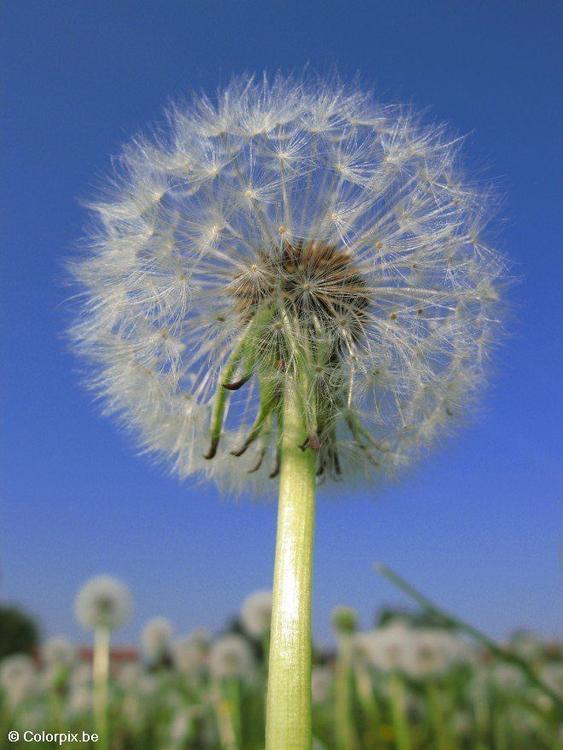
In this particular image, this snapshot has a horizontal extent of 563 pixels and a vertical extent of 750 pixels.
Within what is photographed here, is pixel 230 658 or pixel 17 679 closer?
pixel 230 658

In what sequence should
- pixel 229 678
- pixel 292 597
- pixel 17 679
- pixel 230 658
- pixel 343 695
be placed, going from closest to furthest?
1. pixel 292 597
2. pixel 343 695
3. pixel 229 678
4. pixel 230 658
5. pixel 17 679

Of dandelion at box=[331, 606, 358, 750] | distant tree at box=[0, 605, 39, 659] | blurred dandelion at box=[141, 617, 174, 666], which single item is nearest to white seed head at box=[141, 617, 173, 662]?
blurred dandelion at box=[141, 617, 174, 666]

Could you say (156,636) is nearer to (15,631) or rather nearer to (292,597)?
(292,597)

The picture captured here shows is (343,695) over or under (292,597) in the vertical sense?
under

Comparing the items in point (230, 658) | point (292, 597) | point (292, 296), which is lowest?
point (230, 658)

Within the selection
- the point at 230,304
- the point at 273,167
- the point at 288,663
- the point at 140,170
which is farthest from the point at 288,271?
the point at 288,663

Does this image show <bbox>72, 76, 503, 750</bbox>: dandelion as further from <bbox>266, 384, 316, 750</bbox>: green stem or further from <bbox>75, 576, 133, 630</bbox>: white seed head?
<bbox>75, 576, 133, 630</bbox>: white seed head

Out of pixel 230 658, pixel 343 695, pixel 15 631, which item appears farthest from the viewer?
pixel 15 631

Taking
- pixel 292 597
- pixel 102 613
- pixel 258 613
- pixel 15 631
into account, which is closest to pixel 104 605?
pixel 102 613
